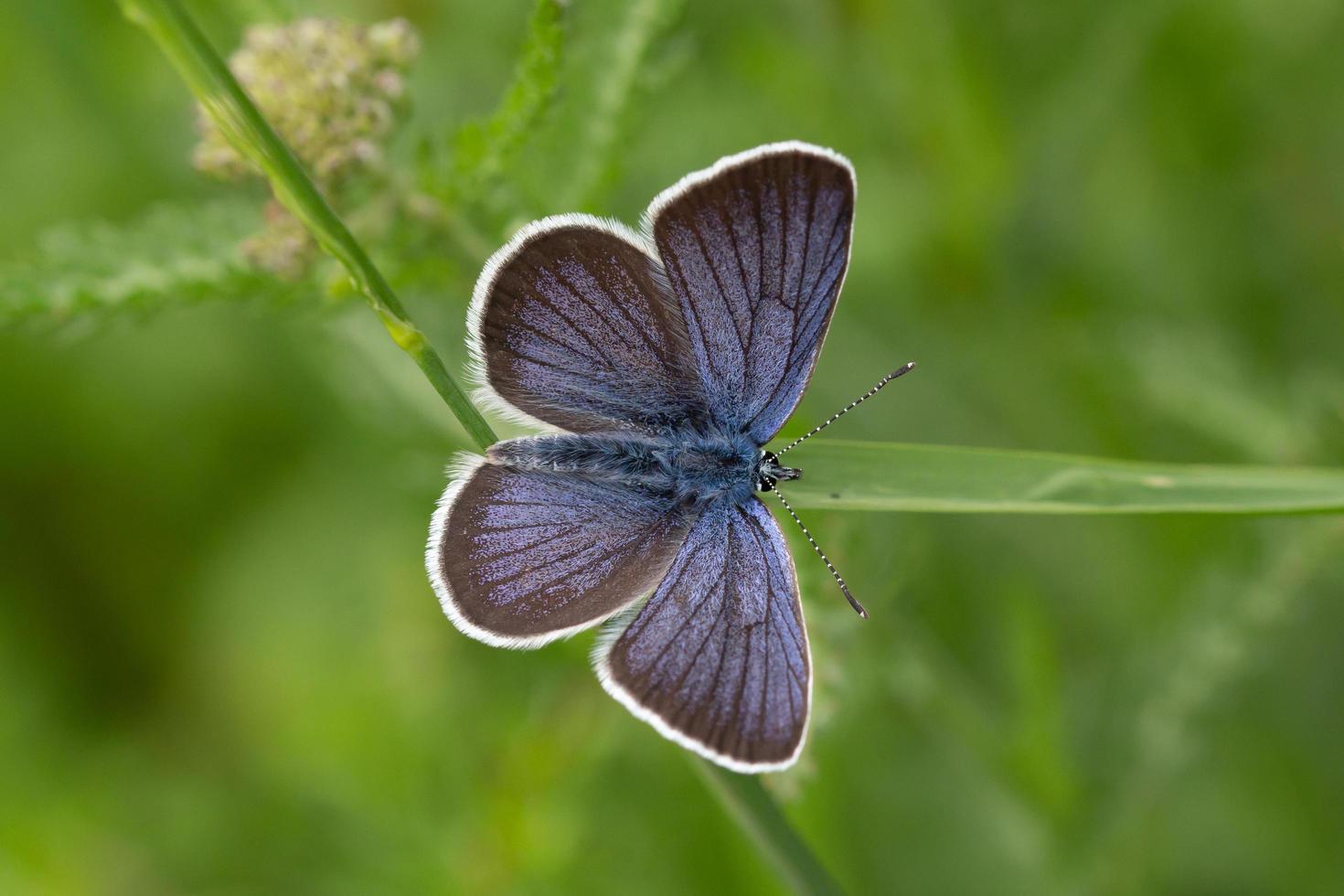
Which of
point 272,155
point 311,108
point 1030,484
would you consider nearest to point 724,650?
point 1030,484

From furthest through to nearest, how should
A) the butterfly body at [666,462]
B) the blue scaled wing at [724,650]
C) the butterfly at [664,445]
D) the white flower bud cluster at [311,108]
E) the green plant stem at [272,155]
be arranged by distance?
1. the butterfly body at [666,462]
2. the white flower bud cluster at [311,108]
3. the butterfly at [664,445]
4. the blue scaled wing at [724,650]
5. the green plant stem at [272,155]

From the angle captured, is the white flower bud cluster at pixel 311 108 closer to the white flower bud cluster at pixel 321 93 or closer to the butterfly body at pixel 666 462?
the white flower bud cluster at pixel 321 93

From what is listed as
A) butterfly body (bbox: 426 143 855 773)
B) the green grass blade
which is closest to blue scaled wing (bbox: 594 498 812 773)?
butterfly body (bbox: 426 143 855 773)

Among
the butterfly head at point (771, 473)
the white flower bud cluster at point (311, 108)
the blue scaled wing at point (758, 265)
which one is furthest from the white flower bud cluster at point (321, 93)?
the butterfly head at point (771, 473)

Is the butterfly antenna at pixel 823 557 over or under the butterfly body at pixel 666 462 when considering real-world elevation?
under

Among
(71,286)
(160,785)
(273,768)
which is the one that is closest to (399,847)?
(273,768)

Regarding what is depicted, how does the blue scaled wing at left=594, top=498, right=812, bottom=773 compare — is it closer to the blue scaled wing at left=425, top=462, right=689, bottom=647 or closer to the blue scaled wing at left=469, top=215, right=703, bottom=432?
the blue scaled wing at left=425, top=462, right=689, bottom=647
